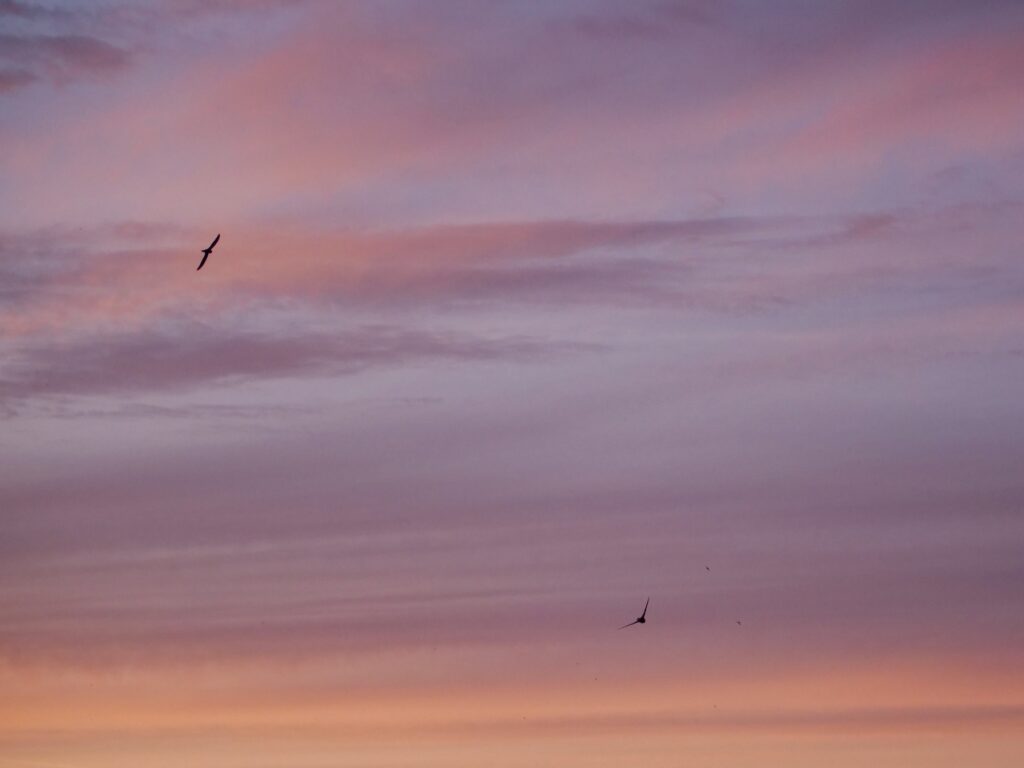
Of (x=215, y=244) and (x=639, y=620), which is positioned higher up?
(x=215, y=244)

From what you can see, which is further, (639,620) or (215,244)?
(639,620)

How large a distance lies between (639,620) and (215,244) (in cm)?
9123

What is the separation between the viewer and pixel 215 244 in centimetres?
6962

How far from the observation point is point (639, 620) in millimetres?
114312
